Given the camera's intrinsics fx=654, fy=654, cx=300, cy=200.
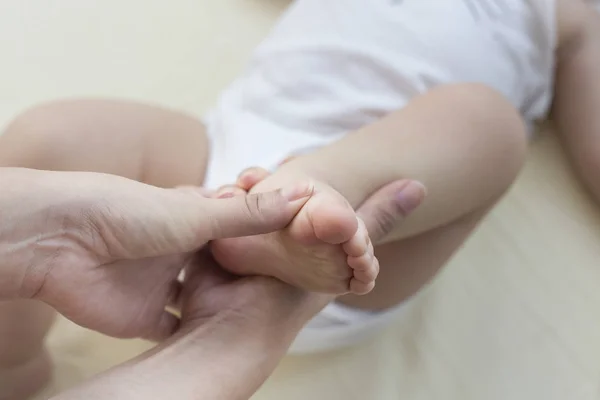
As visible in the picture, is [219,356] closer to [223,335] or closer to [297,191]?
[223,335]

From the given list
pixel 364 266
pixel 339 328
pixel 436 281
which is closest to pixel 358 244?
pixel 364 266

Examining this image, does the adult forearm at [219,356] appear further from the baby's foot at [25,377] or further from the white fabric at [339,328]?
the baby's foot at [25,377]

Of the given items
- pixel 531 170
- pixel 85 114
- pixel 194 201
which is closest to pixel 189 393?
pixel 194 201

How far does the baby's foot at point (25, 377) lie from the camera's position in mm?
693

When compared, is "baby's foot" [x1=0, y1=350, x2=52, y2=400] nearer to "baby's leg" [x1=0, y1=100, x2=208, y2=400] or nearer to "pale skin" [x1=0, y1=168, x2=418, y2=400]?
"baby's leg" [x1=0, y1=100, x2=208, y2=400]

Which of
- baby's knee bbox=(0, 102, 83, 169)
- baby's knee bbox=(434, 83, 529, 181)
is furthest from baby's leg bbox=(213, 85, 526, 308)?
baby's knee bbox=(0, 102, 83, 169)

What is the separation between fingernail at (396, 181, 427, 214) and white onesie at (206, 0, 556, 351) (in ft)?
0.51

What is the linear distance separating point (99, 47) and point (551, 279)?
74 cm

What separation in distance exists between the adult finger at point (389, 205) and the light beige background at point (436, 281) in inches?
9.0

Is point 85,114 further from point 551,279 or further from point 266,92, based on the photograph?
point 551,279

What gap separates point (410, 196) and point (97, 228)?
281mm

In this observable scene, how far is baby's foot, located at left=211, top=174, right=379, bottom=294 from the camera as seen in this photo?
50 centimetres

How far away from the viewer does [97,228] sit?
19.7 inches

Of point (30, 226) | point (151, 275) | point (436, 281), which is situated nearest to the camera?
point (30, 226)
